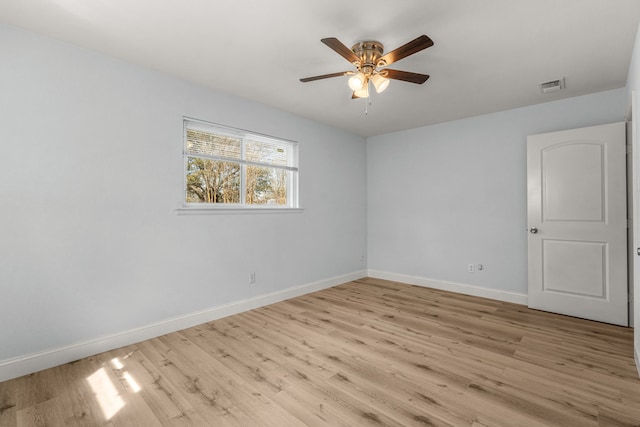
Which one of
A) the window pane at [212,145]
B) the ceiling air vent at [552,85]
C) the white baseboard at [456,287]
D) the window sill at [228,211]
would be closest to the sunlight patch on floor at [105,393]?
the window sill at [228,211]

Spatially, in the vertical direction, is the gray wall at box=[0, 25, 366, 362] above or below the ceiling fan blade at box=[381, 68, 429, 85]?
below

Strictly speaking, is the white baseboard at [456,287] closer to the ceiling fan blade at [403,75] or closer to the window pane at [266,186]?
the window pane at [266,186]

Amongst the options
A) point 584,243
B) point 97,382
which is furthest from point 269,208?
point 584,243

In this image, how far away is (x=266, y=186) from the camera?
4047 millimetres

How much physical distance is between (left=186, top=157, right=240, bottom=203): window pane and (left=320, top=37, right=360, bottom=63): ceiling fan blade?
1.97 meters

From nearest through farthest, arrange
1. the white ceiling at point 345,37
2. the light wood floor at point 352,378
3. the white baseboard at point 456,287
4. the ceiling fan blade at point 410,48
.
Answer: the light wood floor at point 352,378
the ceiling fan blade at point 410,48
the white ceiling at point 345,37
the white baseboard at point 456,287

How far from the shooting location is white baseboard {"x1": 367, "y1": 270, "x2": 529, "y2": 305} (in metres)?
3.99

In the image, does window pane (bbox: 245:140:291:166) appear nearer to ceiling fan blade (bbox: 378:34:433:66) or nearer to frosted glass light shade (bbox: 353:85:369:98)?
frosted glass light shade (bbox: 353:85:369:98)

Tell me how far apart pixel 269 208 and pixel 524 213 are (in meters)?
3.26

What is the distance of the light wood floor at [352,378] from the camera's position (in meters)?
1.80

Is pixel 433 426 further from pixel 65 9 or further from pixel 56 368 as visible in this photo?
pixel 65 9

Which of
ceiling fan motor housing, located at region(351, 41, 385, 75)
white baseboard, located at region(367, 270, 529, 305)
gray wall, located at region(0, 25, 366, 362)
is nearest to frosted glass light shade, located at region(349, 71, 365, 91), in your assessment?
ceiling fan motor housing, located at region(351, 41, 385, 75)

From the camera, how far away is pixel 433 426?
67.0 inches

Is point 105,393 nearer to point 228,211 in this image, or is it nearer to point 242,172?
point 228,211
